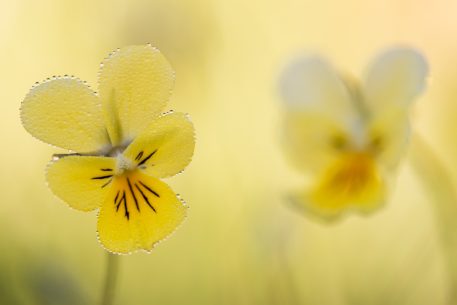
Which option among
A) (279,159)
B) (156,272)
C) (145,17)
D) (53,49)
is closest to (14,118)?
(53,49)

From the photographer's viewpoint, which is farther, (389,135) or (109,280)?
(389,135)

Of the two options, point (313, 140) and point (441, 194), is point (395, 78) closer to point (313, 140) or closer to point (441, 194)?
point (313, 140)

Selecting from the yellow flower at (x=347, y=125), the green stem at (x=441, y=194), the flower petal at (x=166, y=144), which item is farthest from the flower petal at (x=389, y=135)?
the flower petal at (x=166, y=144)

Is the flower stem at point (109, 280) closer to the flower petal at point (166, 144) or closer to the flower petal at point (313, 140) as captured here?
the flower petal at point (166, 144)

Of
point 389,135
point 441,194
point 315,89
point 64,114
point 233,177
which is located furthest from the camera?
point 233,177

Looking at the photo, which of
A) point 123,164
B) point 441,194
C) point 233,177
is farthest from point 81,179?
point 233,177

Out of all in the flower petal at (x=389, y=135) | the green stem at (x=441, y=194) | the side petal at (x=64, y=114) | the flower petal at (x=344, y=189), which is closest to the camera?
the side petal at (x=64, y=114)

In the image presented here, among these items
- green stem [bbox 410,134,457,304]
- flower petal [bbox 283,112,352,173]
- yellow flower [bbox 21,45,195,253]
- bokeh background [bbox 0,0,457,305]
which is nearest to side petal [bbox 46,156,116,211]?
yellow flower [bbox 21,45,195,253]

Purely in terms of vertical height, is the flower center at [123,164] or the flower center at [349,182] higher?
the flower center at [349,182]
